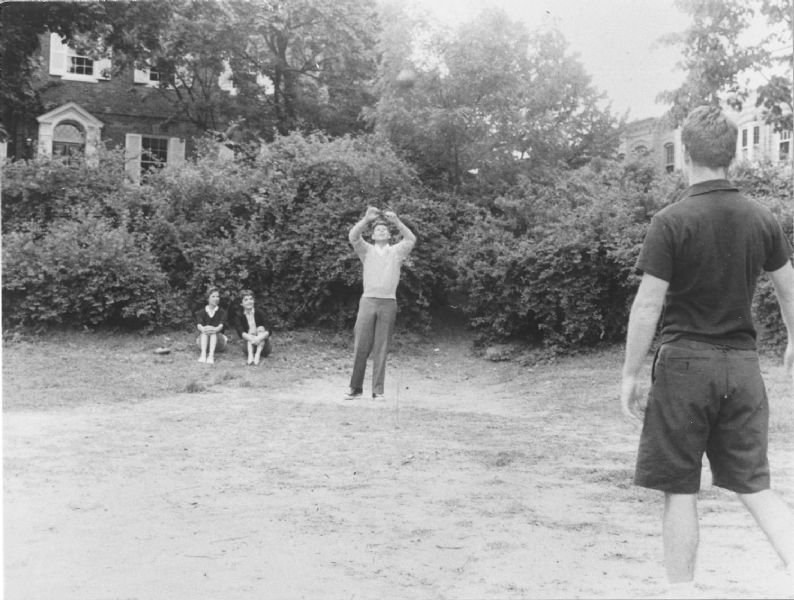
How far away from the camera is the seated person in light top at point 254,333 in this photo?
38.8 ft

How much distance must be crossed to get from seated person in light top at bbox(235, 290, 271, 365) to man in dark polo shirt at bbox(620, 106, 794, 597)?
9.29m

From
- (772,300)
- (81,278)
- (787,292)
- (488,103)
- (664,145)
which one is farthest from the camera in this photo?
(664,145)

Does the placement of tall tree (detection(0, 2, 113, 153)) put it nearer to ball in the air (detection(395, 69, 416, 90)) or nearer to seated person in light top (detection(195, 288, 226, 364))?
seated person in light top (detection(195, 288, 226, 364))

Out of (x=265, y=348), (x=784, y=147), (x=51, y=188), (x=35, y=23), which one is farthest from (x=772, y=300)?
(x=51, y=188)

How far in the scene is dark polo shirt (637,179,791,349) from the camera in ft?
9.52

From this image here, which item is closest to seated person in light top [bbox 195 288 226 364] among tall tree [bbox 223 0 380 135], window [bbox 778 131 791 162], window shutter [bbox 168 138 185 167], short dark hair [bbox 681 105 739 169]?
tall tree [bbox 223 0 380 135]

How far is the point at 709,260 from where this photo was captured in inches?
114

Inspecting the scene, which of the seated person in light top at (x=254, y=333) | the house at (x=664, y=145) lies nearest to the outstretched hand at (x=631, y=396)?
the seated person in light top at (x=254, y=333)

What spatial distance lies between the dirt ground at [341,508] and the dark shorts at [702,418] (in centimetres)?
48

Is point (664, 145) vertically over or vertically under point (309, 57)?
under

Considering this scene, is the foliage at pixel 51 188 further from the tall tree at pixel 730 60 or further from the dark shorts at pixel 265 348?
the tall tree at pixel 730 60

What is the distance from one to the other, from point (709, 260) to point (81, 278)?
12434 millimetres

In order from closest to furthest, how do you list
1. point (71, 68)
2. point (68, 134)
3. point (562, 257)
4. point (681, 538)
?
1. point (681, 538)
2. point (562, 257)
3. point (71, 68)
4. point (68, 134)

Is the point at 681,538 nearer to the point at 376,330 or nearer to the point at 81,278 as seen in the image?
the point at 376,330
